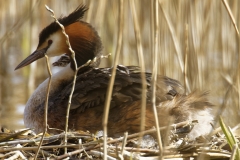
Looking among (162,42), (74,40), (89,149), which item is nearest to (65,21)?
(74,40)

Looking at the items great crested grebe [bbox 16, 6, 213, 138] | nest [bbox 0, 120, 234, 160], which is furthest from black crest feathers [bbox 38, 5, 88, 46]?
nest [bbox 0, 120, 234, 160]

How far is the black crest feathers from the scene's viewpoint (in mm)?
5004

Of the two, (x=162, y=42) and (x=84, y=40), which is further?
(x=84, y=40)

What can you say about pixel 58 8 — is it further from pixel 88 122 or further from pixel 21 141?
pixel 21 141

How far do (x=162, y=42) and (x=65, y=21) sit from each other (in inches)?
36.3

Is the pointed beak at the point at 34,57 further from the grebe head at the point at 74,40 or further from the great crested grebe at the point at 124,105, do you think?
the great crested grebe at the point at 124,105

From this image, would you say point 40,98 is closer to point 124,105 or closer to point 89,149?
point 124,105

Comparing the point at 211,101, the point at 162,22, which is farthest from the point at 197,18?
the point at 211,101

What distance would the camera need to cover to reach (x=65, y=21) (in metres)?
5.06

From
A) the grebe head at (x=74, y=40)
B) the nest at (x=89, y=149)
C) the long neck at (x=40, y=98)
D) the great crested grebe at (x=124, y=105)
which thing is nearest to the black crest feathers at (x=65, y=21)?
the grebe head at (x=74, y=40)

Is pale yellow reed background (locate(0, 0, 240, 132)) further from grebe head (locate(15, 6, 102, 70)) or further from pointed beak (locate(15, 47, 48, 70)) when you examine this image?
pointed beak (locate(15, 47, 48, 70))

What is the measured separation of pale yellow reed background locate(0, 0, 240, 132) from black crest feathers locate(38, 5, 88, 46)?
0.10 meters

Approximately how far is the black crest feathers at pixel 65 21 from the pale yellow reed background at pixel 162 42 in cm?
10

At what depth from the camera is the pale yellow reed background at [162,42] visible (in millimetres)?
4852
